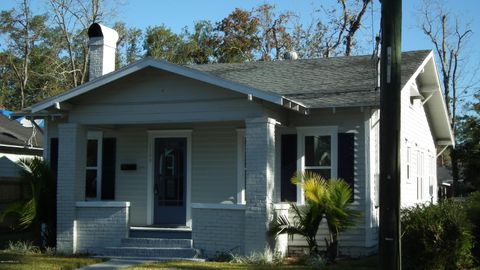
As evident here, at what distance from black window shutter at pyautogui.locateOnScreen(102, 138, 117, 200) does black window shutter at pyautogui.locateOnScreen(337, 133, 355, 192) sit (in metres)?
5.80

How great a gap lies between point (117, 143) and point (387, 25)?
10.1m

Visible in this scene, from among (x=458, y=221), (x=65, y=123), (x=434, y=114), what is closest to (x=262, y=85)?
(x=65, y=123)

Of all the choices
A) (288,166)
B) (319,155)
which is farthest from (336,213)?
(288,166)

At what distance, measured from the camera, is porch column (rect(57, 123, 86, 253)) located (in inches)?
550

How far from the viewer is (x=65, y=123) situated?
14297 millimetres

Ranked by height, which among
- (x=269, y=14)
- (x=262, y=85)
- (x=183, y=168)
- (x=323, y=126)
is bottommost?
(x=183, y=168)

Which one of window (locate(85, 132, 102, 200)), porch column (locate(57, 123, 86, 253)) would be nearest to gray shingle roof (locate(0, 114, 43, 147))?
window (locate(85, 132, 102, 200))

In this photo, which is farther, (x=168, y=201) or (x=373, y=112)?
(x=168, y=201)

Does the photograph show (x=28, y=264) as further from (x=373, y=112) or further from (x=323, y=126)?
(x=373, y=112)

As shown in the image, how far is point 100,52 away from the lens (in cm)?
1745

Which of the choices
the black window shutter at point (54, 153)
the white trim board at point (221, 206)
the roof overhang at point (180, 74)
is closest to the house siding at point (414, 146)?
the roof overhang at point (180, 74)

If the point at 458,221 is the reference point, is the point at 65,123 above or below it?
above

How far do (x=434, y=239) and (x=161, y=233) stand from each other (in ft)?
19.9

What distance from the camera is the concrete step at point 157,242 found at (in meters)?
13.4
